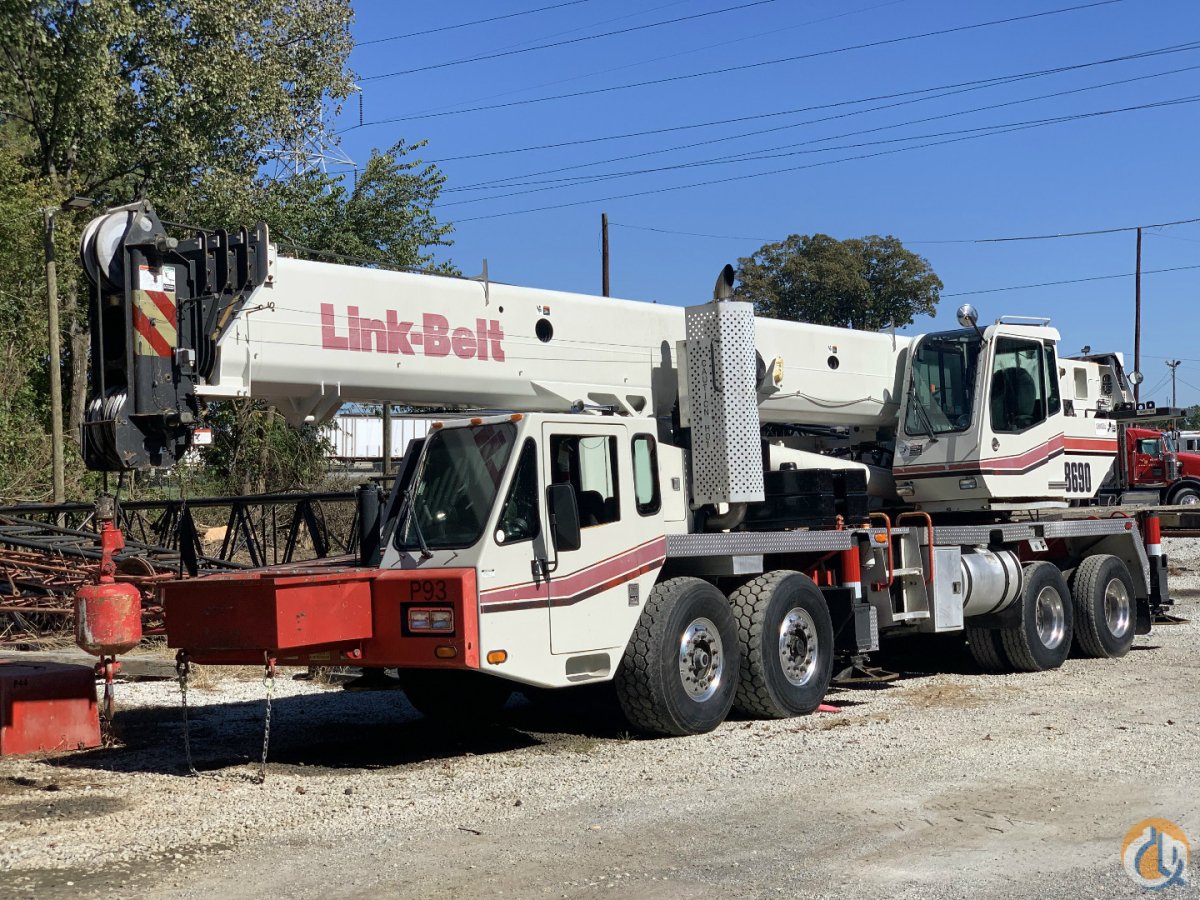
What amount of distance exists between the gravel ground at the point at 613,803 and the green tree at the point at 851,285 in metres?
47.5

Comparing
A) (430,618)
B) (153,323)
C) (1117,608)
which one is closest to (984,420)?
(1117,608)

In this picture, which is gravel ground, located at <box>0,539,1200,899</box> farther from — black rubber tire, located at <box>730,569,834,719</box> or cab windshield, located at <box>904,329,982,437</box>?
cab windshield, located at <box>904,329,982,437</box>

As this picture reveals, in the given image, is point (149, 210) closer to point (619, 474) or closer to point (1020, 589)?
point (619, 474)

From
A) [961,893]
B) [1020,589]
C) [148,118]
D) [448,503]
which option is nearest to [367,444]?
[148,118]

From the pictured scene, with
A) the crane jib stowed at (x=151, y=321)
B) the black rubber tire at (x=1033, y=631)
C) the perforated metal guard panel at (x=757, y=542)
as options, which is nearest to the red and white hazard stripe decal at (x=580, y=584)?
the perforated metal guard panel at (x=757, y=542)

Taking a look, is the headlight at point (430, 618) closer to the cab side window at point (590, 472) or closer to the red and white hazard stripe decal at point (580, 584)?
the red and white hazard stripe decal at point (580, 584)

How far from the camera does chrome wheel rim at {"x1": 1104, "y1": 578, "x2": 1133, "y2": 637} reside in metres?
15.8

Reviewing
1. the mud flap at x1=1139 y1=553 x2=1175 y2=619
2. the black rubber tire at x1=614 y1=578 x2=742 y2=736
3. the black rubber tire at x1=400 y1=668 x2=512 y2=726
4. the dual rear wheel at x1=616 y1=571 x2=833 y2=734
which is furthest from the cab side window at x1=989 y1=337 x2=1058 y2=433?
the black rubber tire at x1=400 y1=668 x2=512 y2=726

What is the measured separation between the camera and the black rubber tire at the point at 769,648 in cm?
1091

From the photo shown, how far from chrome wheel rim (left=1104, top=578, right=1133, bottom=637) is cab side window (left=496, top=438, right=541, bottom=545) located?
8.88m

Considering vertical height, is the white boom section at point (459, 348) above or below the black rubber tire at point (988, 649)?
above

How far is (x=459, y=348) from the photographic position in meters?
9.90

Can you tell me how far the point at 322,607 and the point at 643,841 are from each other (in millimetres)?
2786

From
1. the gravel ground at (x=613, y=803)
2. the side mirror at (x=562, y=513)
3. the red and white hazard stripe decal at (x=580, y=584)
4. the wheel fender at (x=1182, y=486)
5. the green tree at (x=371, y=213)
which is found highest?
the green tree at (x=371, y=213)
